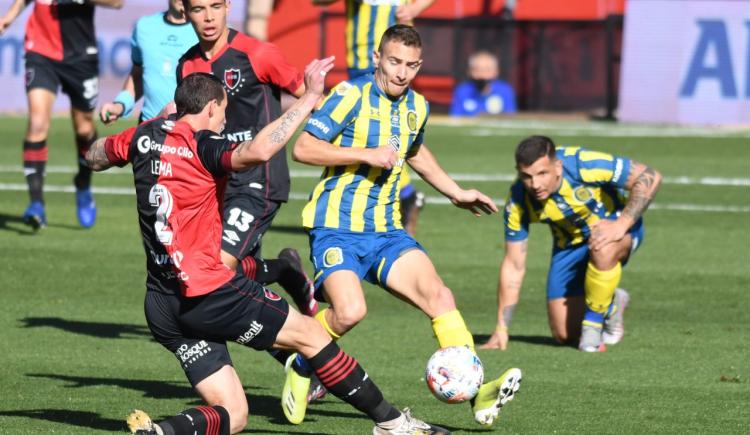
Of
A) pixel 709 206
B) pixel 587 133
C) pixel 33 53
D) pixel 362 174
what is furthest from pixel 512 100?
pixel 362 174

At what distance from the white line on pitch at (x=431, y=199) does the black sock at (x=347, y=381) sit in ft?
28.8

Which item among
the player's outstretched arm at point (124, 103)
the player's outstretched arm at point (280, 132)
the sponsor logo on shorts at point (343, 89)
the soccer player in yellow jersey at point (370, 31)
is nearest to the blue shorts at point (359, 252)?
the sponsor logo on shorts at point (343, 89)

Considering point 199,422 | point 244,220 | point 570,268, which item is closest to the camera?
point 199,422

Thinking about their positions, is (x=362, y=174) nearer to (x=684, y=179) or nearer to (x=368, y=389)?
(x=368, y=389)

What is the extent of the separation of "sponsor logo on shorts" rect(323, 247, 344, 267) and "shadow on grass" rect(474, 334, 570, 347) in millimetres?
2164

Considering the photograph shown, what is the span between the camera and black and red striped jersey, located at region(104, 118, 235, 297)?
6.46m

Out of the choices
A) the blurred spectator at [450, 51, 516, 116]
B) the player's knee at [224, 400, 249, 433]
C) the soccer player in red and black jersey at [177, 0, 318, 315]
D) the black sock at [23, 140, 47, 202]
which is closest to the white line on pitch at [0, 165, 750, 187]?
the black sock at [23, 140, 47, 202]

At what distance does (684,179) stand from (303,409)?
10770mm

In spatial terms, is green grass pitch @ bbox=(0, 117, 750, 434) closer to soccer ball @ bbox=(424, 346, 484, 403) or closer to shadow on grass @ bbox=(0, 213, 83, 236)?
shadow on grass @ bbox=(0, 213, 83, 236)

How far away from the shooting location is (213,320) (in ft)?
21.5

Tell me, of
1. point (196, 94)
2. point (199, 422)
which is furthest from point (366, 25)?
point (199, 422)

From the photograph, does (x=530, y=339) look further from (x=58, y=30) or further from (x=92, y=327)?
(x=58, y=30)

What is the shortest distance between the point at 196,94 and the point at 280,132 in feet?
1.96

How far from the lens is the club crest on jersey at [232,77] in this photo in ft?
27.8
